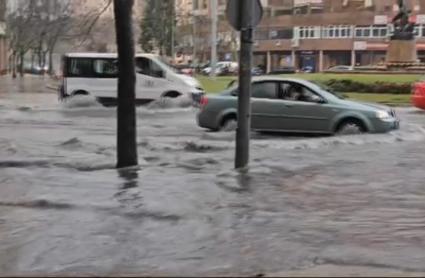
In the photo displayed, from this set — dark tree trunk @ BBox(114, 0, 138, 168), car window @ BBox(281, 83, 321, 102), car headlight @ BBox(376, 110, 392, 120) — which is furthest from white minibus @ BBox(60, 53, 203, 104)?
dark tree trunk @ BBox(114, 0, 138, 168)

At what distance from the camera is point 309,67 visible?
103375 millimetres

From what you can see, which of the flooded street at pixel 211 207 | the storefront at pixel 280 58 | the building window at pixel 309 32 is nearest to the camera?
the flooded street at pixel 211 207

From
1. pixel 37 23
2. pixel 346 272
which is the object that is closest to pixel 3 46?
pixel 37 23

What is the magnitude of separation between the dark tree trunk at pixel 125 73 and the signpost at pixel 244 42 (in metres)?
1.55

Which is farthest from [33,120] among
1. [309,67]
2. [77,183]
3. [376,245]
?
[309,67]

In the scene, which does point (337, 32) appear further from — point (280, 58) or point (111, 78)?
point (111, 78)

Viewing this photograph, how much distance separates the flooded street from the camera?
6887 mm

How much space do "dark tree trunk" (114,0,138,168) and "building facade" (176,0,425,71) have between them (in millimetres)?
82305

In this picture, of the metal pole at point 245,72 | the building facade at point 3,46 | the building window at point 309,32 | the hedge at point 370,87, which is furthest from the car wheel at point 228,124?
the building window at point 309,32

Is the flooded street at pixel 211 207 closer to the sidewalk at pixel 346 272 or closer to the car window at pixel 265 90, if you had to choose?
the sidewalk at pixel 346 272

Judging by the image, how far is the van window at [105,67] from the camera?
2867 cm

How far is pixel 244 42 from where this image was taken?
12.1 metres

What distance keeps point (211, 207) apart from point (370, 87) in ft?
88.9

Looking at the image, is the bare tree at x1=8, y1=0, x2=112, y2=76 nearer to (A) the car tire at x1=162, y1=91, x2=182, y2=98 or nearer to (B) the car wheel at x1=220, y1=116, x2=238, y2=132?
(A) the car tire at x1=162, y1=91, x2=182, y2=98
